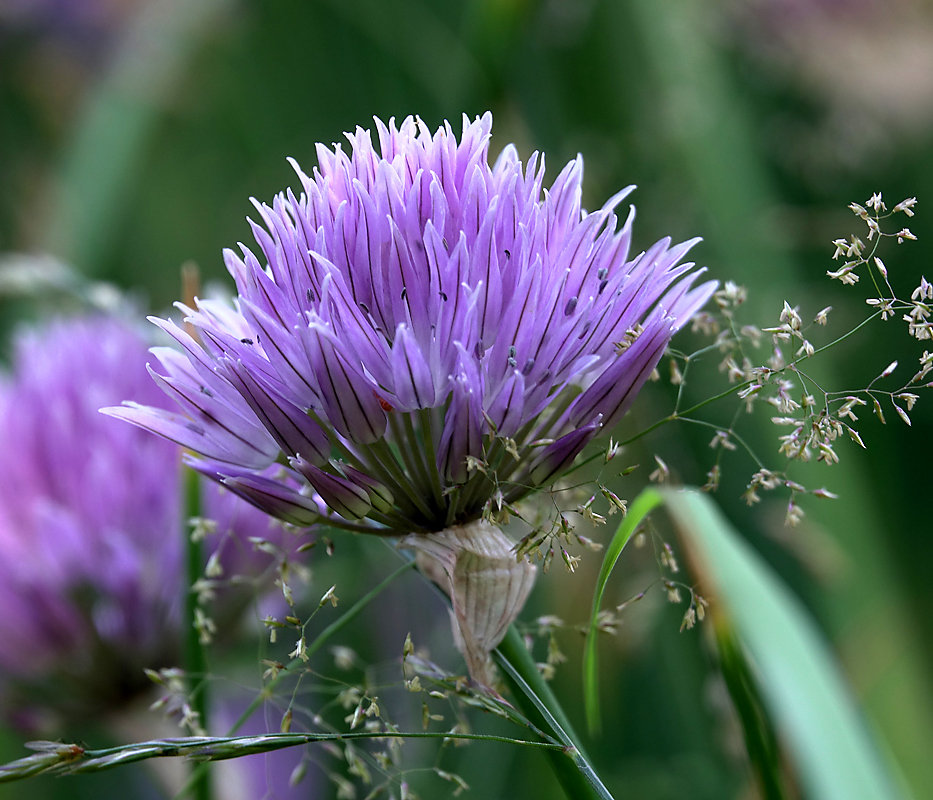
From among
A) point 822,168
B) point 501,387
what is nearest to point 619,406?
point 501,387

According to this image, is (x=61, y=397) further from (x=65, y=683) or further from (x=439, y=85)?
(x=439, y=85)

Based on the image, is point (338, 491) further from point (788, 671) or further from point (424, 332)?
point (788, 671)

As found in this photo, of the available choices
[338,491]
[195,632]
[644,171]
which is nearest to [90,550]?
[195,632]

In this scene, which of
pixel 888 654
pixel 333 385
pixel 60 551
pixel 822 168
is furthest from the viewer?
pixel 822 168

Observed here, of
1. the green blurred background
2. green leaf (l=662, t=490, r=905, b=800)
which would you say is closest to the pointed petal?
green leaf (l=662, t=490, r=905, b=800)

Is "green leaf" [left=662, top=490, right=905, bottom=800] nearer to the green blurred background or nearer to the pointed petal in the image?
the pointed petal

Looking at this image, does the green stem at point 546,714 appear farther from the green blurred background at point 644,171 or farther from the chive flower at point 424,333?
the green blurred background at point 644,171

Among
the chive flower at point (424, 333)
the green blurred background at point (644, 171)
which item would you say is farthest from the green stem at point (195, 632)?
the green blurred background at point (644, 171)
